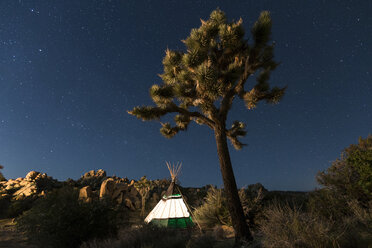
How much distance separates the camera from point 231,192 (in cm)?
643

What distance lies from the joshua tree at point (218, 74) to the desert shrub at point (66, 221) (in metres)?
3.23

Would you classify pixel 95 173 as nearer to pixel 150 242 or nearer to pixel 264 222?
pixel 150 242

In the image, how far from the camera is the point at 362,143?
7.37m

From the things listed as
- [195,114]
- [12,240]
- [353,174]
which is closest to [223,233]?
[195,114]

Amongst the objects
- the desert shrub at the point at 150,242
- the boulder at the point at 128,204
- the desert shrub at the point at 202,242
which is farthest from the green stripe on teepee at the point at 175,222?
the boulder at the point at 128,204

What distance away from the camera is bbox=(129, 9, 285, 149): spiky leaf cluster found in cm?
727

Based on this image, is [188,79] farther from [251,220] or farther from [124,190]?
[124,190]

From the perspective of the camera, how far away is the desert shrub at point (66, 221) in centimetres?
552

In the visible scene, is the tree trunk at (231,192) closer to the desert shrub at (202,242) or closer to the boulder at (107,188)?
the desert shrub at (202,242)

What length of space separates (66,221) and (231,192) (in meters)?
4.48

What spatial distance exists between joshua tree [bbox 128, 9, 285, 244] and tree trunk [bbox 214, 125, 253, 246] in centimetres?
3

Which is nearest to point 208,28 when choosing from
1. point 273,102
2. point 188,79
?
point 188,79

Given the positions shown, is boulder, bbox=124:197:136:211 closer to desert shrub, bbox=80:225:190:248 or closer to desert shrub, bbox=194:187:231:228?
desert shrub, bbox=194:187:231:228

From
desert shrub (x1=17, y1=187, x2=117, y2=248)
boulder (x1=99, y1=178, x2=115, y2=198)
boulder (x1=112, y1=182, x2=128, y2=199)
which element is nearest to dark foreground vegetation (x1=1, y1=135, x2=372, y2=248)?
desert shrub (x1=17, y1=187, x2=117, y2=248)
